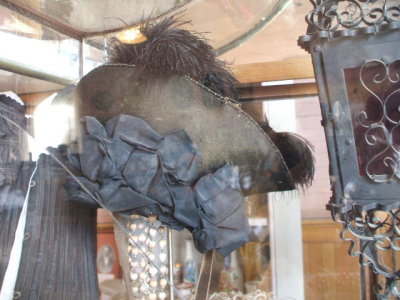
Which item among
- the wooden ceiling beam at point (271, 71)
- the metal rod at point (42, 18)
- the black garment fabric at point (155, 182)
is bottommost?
the black garment fabric at point (155, 182)

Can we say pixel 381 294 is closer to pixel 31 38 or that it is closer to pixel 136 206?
pixel 136 206

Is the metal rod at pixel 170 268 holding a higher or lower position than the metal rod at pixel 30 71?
lower

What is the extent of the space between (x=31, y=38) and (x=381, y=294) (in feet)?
2.99

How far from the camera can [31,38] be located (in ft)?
3.21

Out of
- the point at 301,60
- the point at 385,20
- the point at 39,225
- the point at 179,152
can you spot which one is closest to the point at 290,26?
the point at 301,60

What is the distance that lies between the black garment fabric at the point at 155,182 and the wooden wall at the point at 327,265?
1.10 feet

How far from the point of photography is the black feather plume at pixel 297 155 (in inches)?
37.9

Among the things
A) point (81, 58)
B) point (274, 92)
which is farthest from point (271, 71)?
point (81, 58)

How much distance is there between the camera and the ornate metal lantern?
29.0 inches

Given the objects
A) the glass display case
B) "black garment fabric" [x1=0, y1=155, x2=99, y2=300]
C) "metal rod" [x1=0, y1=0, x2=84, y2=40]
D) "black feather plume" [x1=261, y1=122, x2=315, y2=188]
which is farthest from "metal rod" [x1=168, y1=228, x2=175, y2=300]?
"metal rod" [x1=0, y1=0, x2=84, y2=40]

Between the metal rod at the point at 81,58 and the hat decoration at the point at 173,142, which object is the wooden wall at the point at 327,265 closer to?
the hat decoration at the point at 173,142

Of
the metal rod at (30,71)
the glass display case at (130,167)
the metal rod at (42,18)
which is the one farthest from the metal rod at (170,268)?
the metal rod at (42,18)

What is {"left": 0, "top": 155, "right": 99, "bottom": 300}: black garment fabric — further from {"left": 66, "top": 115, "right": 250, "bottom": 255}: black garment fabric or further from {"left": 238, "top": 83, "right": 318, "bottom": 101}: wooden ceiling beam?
{"left": 238, "top": 83, "right": 318, "bottom": 101}: wooden ceiling beam

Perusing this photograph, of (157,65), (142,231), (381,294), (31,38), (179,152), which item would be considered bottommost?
(381,294)
